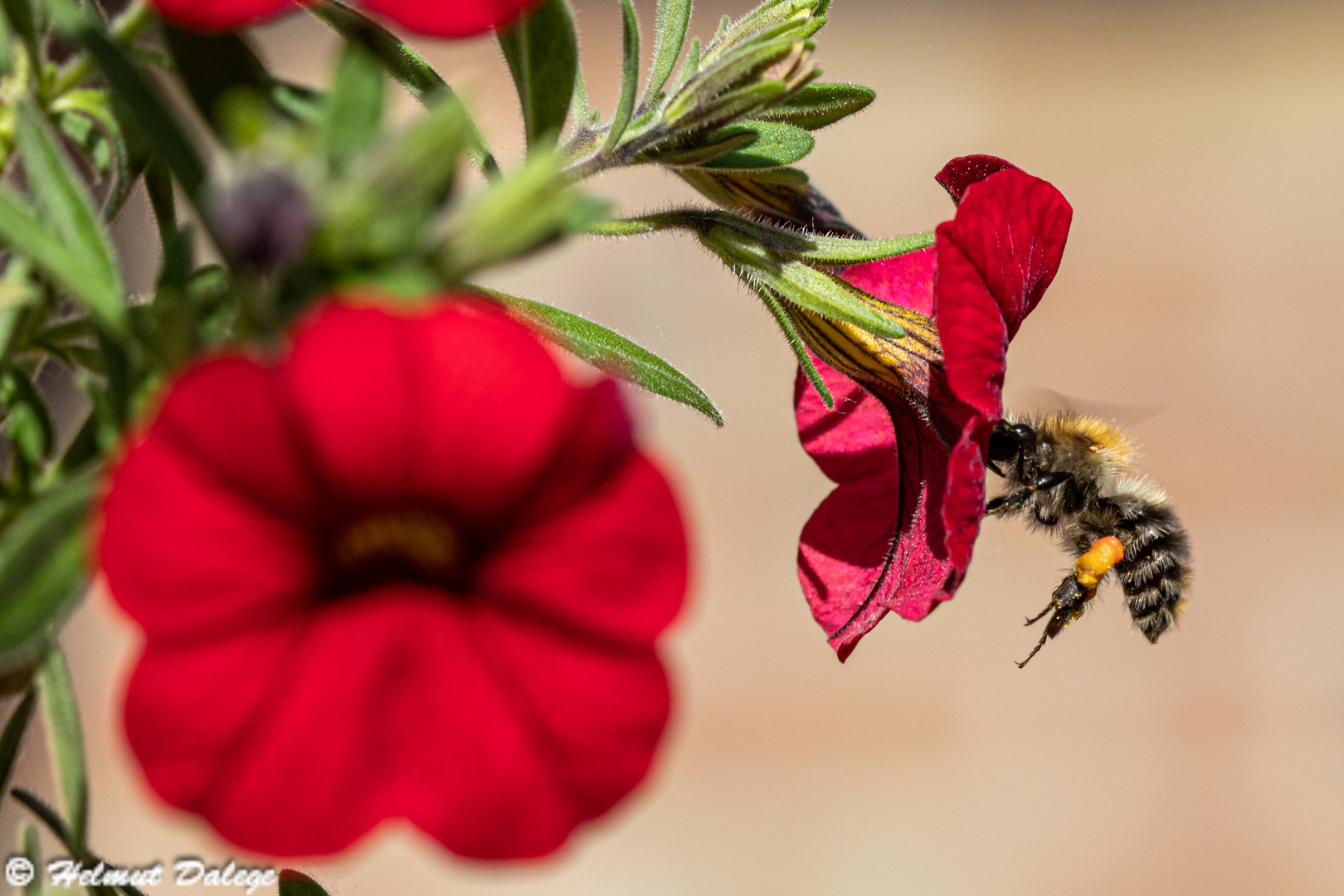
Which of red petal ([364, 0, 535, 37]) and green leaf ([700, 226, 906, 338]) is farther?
green leaf ([700, 226, 906, 338])

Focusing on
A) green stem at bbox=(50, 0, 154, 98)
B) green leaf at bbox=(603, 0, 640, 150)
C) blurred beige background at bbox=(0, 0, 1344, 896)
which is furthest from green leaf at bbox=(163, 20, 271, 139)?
blurred beige background at bbox=(0, 0, 1344, 896)

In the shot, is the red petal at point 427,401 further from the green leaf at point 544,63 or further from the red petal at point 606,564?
the green leaf at point 544,63

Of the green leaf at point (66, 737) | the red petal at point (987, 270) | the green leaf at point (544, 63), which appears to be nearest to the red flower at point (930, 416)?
the red petal at point (987, 270)

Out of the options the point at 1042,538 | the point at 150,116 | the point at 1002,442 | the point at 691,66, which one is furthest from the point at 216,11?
the point at 1042,538

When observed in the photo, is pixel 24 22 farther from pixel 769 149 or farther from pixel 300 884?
pixel 300 884

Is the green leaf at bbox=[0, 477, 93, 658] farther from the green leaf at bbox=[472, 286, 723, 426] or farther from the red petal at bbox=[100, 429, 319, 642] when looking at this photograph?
the green leaf at bbox=[472, 286, 723, 426]

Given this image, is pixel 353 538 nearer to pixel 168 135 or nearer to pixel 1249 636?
pixel 168 135

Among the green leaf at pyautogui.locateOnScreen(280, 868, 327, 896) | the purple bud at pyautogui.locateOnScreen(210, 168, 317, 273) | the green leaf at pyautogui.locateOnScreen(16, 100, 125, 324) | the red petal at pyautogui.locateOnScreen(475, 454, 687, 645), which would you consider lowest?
the green leaf at pyautogui.locateOnScreen(280, 868, 327, 896)
